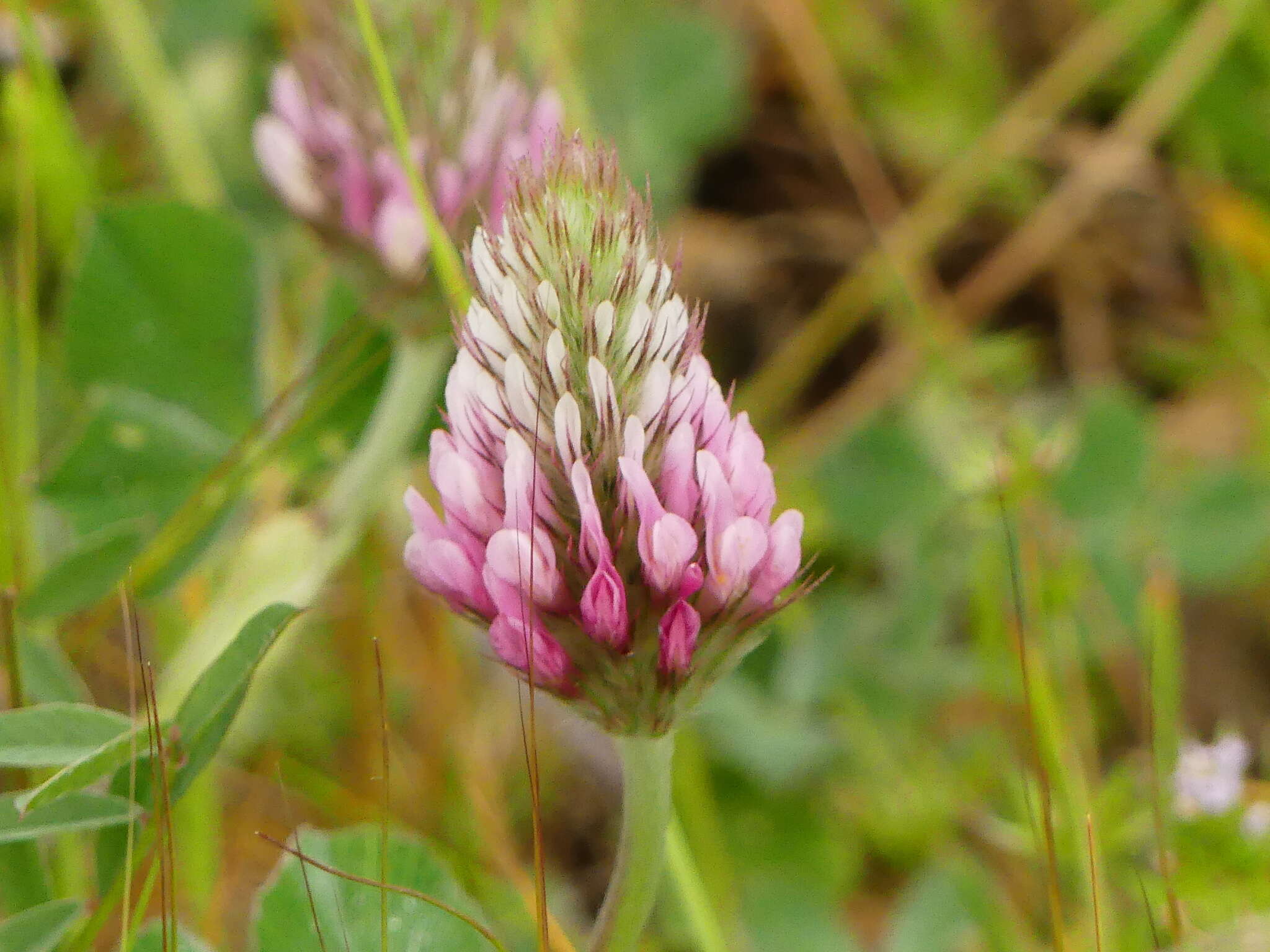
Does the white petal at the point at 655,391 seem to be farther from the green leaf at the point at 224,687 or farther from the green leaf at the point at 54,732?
the green leaf at the point at 54,732

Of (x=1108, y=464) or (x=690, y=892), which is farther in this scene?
(x=1108, y=464)

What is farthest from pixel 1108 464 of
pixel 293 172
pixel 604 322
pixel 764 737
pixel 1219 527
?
pixel 604 322

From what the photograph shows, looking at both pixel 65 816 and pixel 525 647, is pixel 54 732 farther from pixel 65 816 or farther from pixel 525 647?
pixel 525 647

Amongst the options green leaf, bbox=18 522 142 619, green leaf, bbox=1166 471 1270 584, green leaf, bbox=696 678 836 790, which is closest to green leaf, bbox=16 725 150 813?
green leaf, bbox=18 522 142 619

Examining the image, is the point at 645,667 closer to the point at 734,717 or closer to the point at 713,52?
the point at 734,717

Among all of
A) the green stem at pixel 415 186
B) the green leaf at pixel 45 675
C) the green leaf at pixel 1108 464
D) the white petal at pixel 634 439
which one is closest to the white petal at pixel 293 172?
the green stem at pixel 415 186

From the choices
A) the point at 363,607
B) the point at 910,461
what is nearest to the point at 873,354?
the point at 910,461
